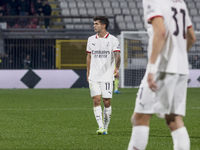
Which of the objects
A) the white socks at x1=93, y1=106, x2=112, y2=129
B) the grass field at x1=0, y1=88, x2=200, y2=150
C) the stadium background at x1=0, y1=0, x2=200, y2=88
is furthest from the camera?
the stadium background at x1=0, y1=0, x2=200, y2=88

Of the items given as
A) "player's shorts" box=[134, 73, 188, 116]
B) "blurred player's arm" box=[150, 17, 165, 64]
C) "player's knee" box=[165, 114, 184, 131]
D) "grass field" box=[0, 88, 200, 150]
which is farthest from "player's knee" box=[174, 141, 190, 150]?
"grass field" box=[0, 88, 200, 150]

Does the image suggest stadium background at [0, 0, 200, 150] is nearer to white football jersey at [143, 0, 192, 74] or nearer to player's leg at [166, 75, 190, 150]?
player's leg at [166, 75, 190, 150]

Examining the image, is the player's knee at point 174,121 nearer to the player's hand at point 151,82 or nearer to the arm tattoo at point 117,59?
the player's hand at point 151,82

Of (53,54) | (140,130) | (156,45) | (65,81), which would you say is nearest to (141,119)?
(140,130)

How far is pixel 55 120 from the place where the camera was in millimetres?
10297

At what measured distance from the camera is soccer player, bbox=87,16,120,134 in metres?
8.36

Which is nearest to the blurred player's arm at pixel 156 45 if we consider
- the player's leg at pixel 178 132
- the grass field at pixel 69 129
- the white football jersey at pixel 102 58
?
the player's leg at pixel 178 132

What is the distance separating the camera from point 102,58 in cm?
849

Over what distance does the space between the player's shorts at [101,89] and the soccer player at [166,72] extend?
3840 millimetres

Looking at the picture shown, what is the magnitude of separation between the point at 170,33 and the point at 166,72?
1.05ft

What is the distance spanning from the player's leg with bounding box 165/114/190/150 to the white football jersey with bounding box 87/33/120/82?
157 inches

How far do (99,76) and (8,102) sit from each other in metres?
7.02

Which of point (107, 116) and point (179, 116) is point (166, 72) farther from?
point (107, 116)

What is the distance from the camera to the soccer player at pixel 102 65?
836 cm
